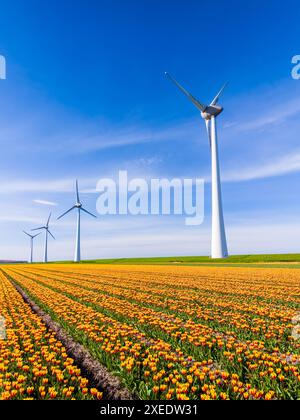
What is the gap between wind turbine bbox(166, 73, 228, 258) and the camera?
66375 mm

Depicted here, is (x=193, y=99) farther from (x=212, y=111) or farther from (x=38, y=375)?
(x=38, y=375)

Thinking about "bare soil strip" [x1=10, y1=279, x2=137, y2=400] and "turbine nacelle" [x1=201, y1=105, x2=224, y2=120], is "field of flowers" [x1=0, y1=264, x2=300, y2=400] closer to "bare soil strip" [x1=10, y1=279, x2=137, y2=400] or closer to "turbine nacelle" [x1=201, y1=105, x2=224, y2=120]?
"bare soil strip" [x1=10, y1=279, x2=137, y2=400]

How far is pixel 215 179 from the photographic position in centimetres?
6631

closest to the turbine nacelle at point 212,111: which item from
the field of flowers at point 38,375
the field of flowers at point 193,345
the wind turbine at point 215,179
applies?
the wind turbine at point 215,179

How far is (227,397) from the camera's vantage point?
5359 mm

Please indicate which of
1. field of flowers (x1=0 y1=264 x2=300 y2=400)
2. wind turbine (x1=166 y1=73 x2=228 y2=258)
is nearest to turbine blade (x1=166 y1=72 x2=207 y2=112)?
wind turbine (x1=166 y1=73 x2=228 y2=258)

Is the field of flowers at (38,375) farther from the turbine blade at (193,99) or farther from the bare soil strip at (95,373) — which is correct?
the turbine blade at (193,99)

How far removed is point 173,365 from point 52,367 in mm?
2811

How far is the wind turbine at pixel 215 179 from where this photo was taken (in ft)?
218
